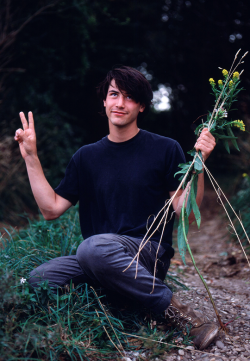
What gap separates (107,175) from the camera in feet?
7.28

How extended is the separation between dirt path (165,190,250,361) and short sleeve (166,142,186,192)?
0.34 meters

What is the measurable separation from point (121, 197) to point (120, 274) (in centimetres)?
51

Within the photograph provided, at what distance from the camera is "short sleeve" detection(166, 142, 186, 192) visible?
2158 millimetres

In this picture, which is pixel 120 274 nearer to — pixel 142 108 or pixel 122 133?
pixel 122 133

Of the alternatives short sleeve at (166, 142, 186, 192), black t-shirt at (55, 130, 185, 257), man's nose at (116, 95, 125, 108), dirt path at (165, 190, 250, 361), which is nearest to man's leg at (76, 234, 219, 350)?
dirt path at (165, 190, 250, 361)

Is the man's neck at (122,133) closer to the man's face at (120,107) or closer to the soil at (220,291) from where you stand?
the man's face at (120,107)

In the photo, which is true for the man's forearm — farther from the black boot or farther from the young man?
the black boot

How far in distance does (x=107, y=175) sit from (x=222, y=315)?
117cm

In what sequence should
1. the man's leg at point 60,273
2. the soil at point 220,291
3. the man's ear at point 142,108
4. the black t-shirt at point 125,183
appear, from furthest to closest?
the man's ear at point 142,108 → the black t-shirt at point 125,183 → the man's leg at point 60,273 → the soil at point 220,291

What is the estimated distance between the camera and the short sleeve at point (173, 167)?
2.16 metres

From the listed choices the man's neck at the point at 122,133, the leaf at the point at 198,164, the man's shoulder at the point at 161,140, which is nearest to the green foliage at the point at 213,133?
the leaf at the point at 198,164

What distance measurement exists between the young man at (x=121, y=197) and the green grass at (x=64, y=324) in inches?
4.7

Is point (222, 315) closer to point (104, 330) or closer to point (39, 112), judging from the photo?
point (104, 330)

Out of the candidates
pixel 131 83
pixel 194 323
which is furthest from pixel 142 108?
pixel 194 323
